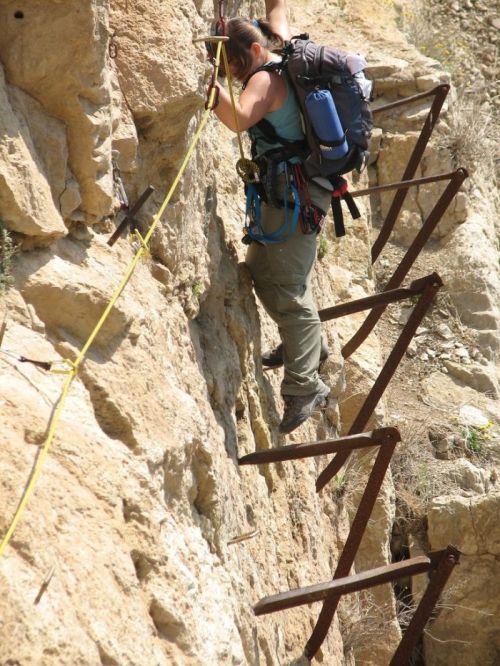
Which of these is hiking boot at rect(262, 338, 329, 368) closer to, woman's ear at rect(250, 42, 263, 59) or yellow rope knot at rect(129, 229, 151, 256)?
yellow rope knot at rect(129, 229, 151, 256)

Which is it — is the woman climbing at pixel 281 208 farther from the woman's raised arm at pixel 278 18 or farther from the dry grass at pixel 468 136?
the dry grass at pixel 468 136

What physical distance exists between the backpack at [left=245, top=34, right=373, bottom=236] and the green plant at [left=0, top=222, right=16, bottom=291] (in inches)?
67.1

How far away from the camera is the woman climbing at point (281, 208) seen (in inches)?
174

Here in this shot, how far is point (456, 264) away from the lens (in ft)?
34.3

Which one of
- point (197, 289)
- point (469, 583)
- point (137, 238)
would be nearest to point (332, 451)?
point (197, 289)

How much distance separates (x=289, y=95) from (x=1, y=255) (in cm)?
181

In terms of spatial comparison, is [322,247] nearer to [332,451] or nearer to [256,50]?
[332,451]

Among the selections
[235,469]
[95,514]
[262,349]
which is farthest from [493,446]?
[95,514]

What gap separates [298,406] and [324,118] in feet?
4.43

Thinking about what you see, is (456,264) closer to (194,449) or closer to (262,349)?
(262,349)

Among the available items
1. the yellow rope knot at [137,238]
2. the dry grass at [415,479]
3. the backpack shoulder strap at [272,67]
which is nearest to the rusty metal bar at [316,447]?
the yellow rope knot at [137,238]

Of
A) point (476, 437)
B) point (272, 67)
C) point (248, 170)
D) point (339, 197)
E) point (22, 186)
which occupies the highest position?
point (272, 67)

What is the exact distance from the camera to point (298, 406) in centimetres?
484

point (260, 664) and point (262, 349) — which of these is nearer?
point (260, 664)
